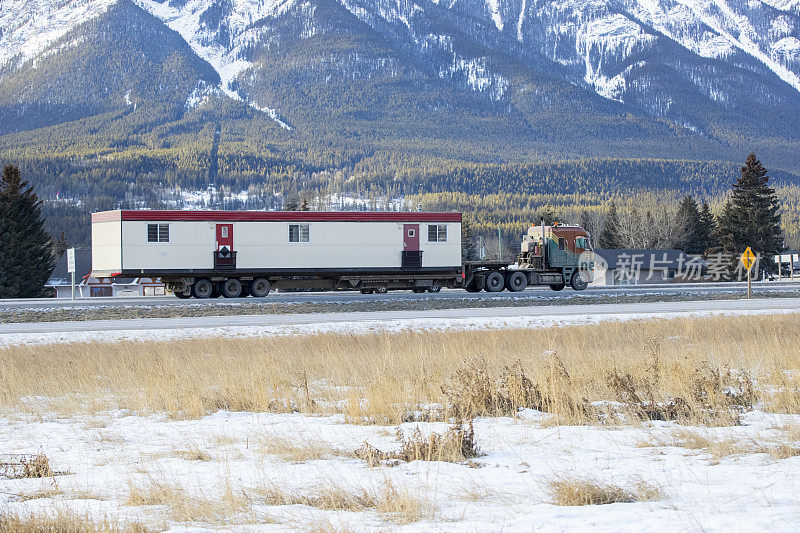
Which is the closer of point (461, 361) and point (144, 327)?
point (461, 361)

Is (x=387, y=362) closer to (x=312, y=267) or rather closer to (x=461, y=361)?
(x=461, y=361)

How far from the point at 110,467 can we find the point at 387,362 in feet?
21.0

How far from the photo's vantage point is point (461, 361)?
13.0m

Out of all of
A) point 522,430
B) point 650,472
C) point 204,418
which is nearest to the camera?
point 650,472

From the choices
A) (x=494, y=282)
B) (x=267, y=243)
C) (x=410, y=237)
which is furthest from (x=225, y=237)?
(x=494, y=282)

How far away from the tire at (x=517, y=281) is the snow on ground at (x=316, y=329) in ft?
39.1

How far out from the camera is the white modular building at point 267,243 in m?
31.0

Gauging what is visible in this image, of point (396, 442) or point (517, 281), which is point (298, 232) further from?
point (396, 442)

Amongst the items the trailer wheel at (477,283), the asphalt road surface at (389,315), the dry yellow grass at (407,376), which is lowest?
the asphalt road surface at (389,315)

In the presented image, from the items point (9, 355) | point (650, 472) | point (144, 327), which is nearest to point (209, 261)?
point (144, 327)

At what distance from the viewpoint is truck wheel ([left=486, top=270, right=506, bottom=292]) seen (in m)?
36.7

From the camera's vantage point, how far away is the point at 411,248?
34.7 metres

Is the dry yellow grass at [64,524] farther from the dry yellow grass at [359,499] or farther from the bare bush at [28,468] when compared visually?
the bare bush at [28,468]

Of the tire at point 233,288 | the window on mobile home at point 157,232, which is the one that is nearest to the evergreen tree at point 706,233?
the tire at point 233,288
